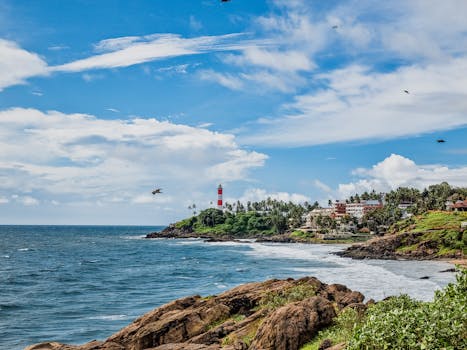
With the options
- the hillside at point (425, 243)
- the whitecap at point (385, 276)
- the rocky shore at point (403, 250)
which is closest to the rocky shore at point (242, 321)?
the whitecap at point (385, 276)

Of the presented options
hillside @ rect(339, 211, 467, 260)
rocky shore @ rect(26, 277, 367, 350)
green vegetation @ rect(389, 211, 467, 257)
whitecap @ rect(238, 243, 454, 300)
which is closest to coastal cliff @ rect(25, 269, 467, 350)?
rocky shore @ rect(26, 277, 367, 350)

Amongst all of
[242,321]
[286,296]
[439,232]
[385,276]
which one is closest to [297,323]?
[242,321]

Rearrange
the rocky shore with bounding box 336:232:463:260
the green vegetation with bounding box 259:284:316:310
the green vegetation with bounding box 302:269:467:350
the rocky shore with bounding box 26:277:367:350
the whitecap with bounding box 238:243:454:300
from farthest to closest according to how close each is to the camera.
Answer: the rocky shore with bounding box 336:232:463:260 < the whitecap with bounding box 238:243:454:300 < the green vegetation with bounding box 259:284:316:310 < the rocky shore with bounding box 26:277:367:350 < the green vegetation with bounding box 302:269:467:350

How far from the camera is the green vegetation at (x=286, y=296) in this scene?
29061 millimetres

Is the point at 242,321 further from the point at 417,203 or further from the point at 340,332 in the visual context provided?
the point at 417,203

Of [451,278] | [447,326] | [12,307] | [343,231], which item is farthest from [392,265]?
[343,231]

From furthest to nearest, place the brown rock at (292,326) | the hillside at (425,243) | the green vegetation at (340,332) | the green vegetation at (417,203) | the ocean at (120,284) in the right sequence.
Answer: the green vegetation at (417,203) → the hillside at (425,243) → the ocean at (120,284) → the brown rock at (292,326) → the green vegetation at (340,332)

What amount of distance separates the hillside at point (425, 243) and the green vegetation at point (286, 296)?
70.9 m

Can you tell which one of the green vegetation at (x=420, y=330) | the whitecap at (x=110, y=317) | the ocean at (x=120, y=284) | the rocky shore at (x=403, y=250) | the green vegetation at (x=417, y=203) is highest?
the green vegetation at (x=417, y=203)

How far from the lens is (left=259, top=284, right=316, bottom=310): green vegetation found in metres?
29.1

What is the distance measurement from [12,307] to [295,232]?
142461 mm

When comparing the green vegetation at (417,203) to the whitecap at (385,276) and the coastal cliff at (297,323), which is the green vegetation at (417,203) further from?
the coastal cliff at (297,323)

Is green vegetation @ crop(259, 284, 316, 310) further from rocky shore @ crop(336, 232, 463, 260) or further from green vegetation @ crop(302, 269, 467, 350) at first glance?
rocky shore @ crop(336, 232, 463, 260)

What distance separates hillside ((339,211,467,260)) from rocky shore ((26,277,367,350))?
69.0 meters
